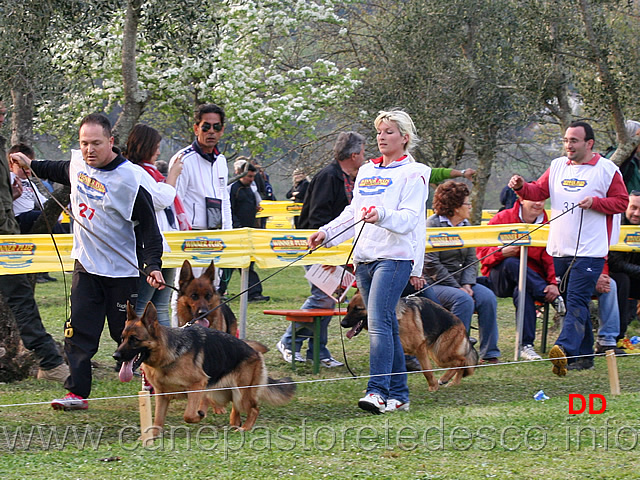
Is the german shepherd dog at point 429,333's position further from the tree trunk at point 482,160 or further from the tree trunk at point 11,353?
the tree trunk at point 482,160

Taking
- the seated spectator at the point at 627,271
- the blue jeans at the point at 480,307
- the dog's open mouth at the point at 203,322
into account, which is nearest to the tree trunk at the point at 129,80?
the dog's open mouth at the point at 203,322

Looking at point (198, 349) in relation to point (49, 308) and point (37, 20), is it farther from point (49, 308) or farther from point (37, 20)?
point (49, 308)

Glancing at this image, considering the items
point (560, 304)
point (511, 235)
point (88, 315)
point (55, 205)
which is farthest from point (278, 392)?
point (560, 304)

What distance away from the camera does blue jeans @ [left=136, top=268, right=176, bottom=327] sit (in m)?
6.82

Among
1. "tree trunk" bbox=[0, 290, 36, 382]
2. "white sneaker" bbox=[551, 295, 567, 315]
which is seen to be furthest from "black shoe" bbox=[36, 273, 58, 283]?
"white sneaker" bbox=[551, 295, 567, 315]

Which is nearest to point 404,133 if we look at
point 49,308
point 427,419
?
point 427,419

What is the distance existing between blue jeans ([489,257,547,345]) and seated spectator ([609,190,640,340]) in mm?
787

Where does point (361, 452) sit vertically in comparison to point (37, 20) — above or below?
below

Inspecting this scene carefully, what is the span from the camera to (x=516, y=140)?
74.1ft

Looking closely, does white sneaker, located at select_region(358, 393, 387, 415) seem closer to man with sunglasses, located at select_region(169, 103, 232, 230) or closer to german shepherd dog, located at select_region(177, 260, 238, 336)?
german shepherd dog, located at select_region(177, 260, 238, 336)

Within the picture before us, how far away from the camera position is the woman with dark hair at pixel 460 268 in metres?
8.59

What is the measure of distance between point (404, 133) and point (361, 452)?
2409 mm

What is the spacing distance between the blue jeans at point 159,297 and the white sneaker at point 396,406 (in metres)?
1.89

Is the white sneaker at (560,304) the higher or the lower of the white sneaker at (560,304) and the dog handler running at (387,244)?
the lower
